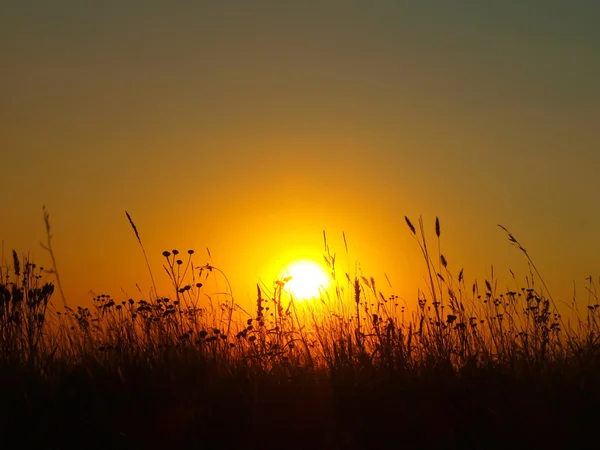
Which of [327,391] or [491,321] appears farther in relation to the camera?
[491,321]

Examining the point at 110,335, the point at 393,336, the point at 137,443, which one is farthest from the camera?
the point at 110,335

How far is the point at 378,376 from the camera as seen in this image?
404 cm

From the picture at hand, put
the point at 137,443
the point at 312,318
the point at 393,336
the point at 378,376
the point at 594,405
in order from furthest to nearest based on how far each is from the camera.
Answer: the point at 312,318 → the point at 393,336 → the point at 378,376 → the point at 594,405 → the point at 137,443

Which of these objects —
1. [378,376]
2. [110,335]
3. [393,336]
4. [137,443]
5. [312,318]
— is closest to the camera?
[137,443]

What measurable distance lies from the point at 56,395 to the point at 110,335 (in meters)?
1.57

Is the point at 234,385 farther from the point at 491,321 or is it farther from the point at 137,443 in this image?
the point at 491,321

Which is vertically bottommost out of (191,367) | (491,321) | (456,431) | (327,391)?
(456,431)

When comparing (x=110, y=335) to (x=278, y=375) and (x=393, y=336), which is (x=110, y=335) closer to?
(x=278, y=375)

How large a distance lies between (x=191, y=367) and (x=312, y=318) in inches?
78.4

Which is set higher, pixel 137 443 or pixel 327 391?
pixel 327 391

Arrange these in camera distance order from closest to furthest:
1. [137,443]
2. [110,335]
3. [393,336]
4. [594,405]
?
[137,443] → [594,405] → [393,336] → [110,335]

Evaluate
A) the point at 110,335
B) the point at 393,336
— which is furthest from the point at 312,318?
the point at 110,335

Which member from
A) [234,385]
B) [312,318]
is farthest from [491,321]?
[234,385]

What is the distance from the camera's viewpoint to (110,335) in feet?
17.7
